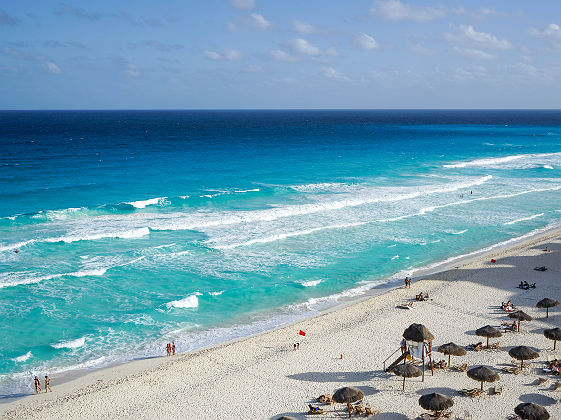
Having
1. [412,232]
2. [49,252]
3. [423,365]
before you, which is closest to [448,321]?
[423,365]

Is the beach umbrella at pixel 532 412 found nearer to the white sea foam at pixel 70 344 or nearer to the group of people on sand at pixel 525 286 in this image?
the group of people on sand at pixel 525 286

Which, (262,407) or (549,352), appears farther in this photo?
(549,352)

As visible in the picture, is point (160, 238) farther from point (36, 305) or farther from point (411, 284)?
point (411, 284)

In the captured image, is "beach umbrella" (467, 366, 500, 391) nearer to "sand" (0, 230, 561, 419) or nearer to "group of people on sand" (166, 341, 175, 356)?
Answer: "sand" (0, 230, 561, 419)

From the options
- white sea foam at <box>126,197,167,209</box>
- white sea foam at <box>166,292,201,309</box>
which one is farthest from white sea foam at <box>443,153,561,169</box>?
white sea foam at <box>166,292,201,309</box>

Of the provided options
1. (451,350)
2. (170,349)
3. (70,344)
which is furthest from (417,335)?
(70,344)
